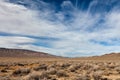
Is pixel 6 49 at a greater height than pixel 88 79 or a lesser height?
greater

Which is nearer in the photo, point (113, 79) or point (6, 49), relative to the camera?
point (113, 79)

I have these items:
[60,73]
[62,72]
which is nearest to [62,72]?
[62,72]

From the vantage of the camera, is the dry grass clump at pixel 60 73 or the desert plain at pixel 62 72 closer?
the dry grass clump at pixel 60 73

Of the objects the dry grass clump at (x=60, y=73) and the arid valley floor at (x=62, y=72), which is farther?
the arid valley floor at (x=62, y=72)

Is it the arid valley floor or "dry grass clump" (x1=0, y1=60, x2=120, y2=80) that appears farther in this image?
the arid valley floor

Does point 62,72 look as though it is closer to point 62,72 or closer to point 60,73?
point 62,72

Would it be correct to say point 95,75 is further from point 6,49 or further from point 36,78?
point 6,49

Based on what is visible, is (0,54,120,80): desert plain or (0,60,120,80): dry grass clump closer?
(0,60,120,80): dry grass clump

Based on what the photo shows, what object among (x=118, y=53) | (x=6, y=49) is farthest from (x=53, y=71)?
(x=6, y=49)

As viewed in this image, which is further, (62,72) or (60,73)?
(62,72)

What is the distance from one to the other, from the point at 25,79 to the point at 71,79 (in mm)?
3738

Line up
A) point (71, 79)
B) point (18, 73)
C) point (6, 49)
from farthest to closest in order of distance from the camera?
point (6, 49) → point (18, 73) → point (71, 79)

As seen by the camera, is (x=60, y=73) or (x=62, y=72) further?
(x=62, y=72)

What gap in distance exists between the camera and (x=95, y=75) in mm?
17500
